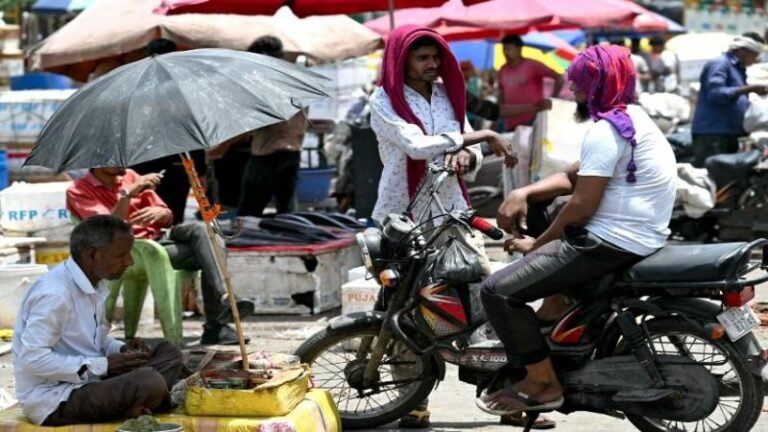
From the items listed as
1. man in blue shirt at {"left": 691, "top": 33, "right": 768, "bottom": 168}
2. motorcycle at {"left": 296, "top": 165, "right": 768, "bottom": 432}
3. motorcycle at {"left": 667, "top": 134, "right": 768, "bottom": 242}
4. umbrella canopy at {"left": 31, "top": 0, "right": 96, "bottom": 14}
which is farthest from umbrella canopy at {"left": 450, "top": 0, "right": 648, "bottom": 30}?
motorcycle at {"left": 296, "top": 165, "right": 768, "bottom": 432}

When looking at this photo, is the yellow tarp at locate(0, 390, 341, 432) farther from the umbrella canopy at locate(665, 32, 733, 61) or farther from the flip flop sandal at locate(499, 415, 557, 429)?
the umbrella canopy at locate(665, 32, 733, 61)

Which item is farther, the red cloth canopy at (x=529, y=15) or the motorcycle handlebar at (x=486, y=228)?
the red cloth canopy at (x=529, y=15)

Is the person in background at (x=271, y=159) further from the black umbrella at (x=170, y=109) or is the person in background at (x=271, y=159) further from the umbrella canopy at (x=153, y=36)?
the black umbrella at (x=170, y=109)

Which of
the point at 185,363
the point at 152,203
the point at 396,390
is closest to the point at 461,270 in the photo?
the point at 396,390

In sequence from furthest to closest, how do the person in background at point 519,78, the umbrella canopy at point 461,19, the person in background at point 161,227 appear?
the umbrella canopy at point 461,19
the person in background at point 519,78
the person in background at point 161,227

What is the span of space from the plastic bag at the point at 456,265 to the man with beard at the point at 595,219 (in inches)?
9.5

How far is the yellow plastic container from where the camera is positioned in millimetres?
5668

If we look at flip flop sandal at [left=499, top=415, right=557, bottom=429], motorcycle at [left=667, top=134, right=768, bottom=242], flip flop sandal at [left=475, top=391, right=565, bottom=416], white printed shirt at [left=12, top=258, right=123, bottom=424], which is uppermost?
white printed shirt at [left=12, top=258, right=123, bottom=424]

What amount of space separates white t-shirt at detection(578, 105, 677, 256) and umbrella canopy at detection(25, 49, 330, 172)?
1.14m

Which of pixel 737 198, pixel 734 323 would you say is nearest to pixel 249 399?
pixel 734 323

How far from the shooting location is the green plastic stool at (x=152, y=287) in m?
8.67

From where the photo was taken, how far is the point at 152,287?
8.71 m

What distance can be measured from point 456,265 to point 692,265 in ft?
3.42

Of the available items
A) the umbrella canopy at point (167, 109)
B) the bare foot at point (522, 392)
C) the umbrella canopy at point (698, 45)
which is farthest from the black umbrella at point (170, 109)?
the umbrella canopy at point (698, 45)
